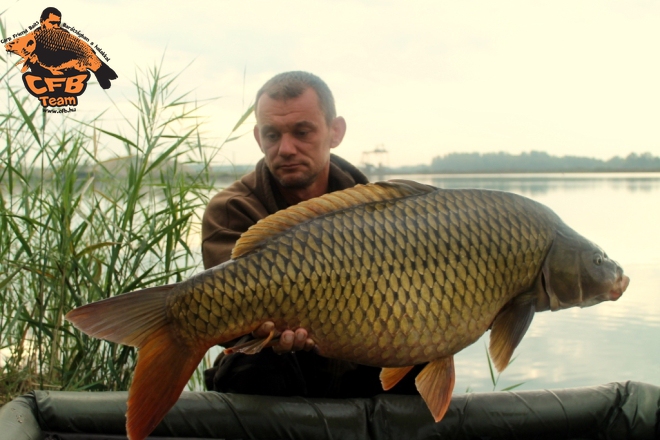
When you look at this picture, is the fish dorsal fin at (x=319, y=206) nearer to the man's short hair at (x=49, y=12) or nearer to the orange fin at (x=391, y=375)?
the orange fin at (x=391, y=375)

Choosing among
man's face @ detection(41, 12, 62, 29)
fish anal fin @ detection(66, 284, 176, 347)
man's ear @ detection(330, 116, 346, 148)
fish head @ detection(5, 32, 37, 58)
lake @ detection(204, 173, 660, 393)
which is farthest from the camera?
lake @ detection(204, 173, 660, 393)

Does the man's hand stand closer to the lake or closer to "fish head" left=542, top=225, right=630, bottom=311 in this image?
"fish head" left=542, top=225, right=630, bottom=311

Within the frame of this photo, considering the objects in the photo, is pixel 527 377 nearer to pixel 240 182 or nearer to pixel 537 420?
pixel 537 420

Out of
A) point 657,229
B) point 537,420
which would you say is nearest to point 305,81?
point 537,420

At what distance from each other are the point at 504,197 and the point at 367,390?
78 cm

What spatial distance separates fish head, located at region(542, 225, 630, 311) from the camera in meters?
1.45

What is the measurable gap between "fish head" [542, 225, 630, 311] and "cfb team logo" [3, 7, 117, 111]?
1774 mm

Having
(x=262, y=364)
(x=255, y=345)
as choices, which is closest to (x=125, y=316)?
(x=255, y=345)

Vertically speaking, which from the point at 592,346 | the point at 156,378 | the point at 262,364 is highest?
the point at 156,378

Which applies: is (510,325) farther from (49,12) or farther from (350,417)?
(49,12)

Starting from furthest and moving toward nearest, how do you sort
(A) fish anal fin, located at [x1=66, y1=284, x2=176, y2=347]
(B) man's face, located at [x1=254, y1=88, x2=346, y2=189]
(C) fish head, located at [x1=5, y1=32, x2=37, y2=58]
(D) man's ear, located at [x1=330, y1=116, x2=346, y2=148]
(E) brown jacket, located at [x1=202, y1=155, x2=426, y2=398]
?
(C) fish head, located at [x1=5, y1=32, x2=37, y2=58] < (D) man's ear, located at [x1=330, y1=116, x2=346, y2=148] < (B) man's face, located at [x1=254, y1=88, x2=346, y2=189] < (E) brown jacket, located at [x1=202, y1=155, x2=426, y2=398] < (A) fish anal fin, located at [x1=66, y1=284, x2=176, y2=347]

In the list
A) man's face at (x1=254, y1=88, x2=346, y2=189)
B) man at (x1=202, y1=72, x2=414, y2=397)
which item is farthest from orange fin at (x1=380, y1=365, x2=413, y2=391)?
man's face at (x1=254, y1=88, x2=346, y2=189)

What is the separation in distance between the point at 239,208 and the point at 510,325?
0.87 m

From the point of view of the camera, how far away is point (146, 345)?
133 cm
